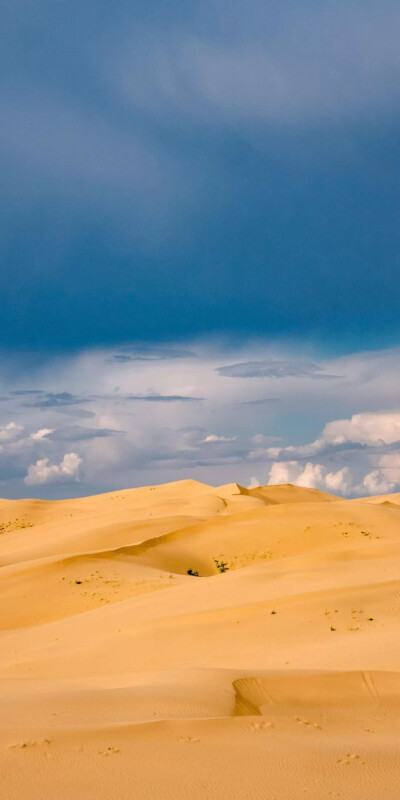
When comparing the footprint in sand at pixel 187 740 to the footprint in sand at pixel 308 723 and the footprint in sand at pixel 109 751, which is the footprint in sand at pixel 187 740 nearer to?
the footprint in sand at pixel 109 751

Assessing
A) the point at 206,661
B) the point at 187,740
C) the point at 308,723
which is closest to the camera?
the point at 187,740

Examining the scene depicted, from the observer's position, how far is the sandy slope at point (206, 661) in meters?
6.15

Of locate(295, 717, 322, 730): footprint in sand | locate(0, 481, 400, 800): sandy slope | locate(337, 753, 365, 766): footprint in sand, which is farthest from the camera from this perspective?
locate(295, 717, 322, 730): footprint in sand

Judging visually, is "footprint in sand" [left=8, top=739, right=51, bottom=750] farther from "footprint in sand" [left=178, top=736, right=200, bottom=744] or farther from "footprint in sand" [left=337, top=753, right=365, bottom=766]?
"footprint in sand" [left=337, top=753, right=365, bottom=766]

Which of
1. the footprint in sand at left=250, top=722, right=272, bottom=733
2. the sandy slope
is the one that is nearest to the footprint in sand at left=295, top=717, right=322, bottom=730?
the sandy slope

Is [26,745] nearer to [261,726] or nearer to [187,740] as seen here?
[187,740]

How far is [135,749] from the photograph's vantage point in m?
6.45

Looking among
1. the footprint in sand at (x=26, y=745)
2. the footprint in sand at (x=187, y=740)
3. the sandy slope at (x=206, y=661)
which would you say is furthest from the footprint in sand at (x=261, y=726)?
the footprint in sand at (x=26, y=745)

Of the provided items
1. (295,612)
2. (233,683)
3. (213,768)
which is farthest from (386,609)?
(213,768)

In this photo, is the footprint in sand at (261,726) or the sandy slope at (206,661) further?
the footprint in sand at (261,726)

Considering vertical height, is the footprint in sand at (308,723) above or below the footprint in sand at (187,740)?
below

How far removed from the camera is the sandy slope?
6.15 meters

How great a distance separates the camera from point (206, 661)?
13477 mm

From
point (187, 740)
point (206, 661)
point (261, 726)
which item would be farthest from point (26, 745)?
point (206, 661)
